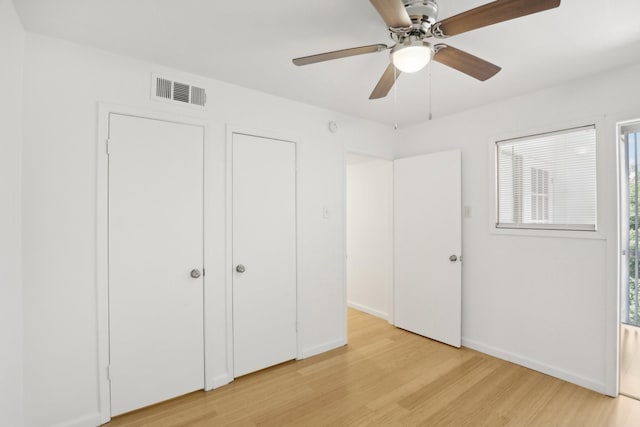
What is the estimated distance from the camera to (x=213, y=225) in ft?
8.20

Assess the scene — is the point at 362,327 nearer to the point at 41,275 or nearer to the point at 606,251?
the point at 606,251

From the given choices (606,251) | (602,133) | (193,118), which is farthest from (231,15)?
(606,251)

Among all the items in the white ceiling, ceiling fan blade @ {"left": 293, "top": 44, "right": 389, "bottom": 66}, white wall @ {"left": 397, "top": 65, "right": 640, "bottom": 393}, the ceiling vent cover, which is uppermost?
the white ceiling

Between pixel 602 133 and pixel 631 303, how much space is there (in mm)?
1697

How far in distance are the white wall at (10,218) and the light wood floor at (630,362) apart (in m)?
4.10

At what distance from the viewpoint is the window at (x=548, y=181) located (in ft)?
8.22

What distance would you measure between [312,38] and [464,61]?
3.01 ft

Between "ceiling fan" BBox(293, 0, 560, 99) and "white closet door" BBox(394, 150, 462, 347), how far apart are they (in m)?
1.67

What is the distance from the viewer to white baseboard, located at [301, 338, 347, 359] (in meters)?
3.03

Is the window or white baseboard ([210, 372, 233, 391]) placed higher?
the window

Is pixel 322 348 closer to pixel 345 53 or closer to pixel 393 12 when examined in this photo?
pixel 345 53

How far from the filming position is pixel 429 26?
1.53m

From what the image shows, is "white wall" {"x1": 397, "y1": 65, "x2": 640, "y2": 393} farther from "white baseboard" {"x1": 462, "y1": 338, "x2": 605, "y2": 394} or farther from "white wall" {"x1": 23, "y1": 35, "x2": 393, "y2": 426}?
"white wall" {"x1": 23, "y1": 35, "x2": 393, "y2": 426}

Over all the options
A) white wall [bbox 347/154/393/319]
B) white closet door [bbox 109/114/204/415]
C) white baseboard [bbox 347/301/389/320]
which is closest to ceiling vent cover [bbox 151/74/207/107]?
white closet door [bbox 109/114/204/415]
